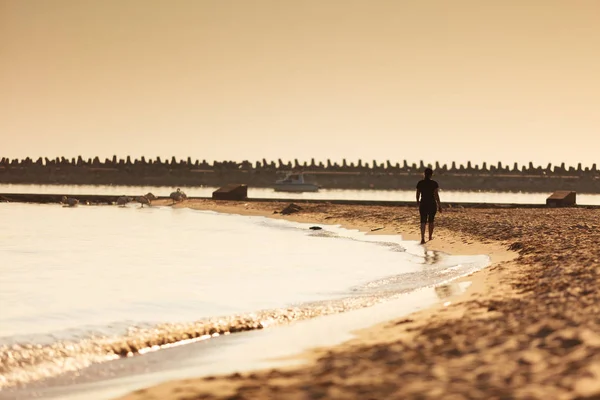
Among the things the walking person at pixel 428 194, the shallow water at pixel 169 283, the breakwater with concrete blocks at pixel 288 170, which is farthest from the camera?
the breakwater with concrete blocks at pixel 288 170

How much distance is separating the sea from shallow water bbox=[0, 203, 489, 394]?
0.8 inches

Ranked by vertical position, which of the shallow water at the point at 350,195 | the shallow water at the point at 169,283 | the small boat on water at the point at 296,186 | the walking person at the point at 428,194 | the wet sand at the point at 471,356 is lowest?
the shallow water at the point at 350,195

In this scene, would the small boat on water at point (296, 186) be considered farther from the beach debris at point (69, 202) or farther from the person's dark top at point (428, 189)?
the person's dark top at point (428, 189)

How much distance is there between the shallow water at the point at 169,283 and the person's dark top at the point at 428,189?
1.14 meters

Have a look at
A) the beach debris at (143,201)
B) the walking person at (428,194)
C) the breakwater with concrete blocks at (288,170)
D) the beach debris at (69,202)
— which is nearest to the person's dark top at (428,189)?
the walking person at (428,194)

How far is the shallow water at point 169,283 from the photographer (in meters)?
9.13

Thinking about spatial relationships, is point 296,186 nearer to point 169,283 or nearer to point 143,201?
point 143,201

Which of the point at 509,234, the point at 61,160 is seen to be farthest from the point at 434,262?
the point at 61,160

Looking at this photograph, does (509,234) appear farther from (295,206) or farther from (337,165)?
(337,165)

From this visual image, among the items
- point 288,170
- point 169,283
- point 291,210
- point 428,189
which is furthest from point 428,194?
point 288,170

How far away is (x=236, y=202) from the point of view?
48906 millimetres

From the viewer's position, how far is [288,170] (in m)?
127

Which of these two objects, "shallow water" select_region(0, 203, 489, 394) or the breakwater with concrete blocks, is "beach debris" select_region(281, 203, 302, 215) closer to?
"shallow water" select_region(0, 203, 489, 394)

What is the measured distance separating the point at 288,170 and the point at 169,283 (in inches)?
4429
